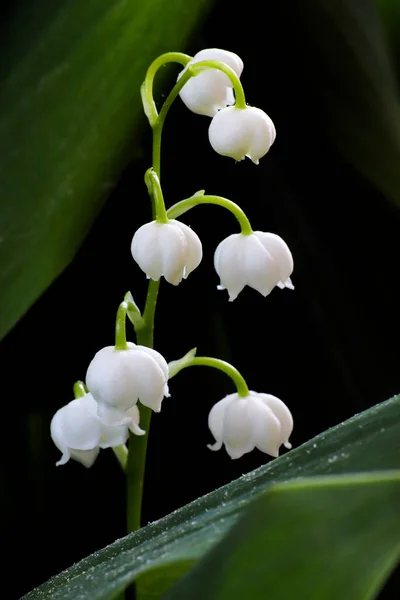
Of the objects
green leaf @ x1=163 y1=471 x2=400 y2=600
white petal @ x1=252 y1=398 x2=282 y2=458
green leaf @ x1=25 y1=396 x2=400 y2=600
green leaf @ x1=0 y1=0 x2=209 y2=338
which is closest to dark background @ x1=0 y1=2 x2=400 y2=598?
green leaf @ x1=0 y1=0 x2=209 y2=338

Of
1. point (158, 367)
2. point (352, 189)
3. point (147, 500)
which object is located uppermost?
point (352, 189)

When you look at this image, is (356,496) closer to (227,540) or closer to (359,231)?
(227,540)

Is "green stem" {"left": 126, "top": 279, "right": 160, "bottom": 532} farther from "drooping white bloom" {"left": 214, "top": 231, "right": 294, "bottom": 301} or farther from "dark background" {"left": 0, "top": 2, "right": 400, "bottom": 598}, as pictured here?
"dark background" {"left": 0, "top": 2, "right": 400, "bottom": 598}

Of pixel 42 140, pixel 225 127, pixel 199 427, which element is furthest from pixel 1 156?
pixel 199 427

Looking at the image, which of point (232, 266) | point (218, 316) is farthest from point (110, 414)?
point (218, 316)

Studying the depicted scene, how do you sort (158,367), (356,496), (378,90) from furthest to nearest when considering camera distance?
(378,90) < (158,367) < (356,496)

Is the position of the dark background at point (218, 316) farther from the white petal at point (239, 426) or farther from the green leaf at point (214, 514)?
the green leaf at point (214, 514)

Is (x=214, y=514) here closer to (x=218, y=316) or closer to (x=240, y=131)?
(x=240, y=131)

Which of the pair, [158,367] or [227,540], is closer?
[227,540]

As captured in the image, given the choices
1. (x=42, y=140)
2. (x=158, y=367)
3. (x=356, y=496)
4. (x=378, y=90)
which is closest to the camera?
(x=356, y=496)
